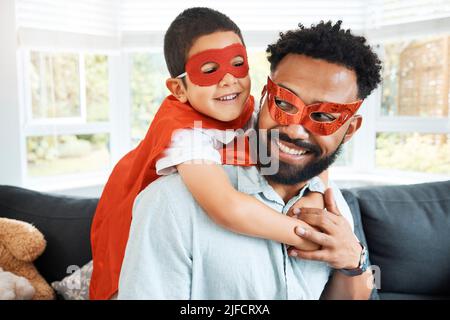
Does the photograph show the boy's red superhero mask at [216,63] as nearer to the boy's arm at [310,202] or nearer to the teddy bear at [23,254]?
the boy's arm at [310,202]

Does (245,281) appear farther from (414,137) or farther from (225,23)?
(414,137)

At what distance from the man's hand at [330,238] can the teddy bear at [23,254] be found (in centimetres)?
77

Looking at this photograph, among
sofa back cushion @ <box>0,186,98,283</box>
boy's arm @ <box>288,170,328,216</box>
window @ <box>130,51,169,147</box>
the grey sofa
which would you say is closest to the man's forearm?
boy's arm @ <box>288,170,328,216</box>

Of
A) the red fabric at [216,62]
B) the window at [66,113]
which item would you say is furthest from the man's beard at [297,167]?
the window at [66,113]

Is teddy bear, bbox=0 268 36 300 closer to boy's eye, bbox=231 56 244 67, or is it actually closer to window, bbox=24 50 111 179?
window, bbox=24 50 111 179

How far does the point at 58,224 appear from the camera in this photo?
1.32 metres

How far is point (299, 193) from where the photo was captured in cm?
76

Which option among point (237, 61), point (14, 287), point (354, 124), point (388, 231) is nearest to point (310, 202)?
point (354, 124)

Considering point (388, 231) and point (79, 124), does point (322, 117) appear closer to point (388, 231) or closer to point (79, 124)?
point (388, 231)

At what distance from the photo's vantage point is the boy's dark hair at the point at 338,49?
669 millimetres

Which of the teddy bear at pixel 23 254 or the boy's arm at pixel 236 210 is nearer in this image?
the boy's arm at pixel 236 210

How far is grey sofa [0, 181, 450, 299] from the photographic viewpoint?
125 centimetres
